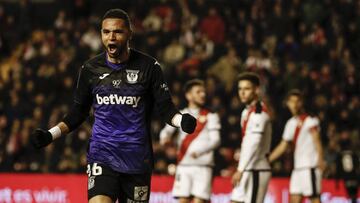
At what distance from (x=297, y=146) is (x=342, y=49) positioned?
8.71m

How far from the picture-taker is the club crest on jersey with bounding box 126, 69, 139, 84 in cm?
764

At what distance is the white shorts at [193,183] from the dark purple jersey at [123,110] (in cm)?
515

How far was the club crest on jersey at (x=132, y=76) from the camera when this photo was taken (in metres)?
7.64

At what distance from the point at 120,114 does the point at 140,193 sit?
674 mm

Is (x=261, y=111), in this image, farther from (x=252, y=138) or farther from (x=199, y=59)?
(x=199, y=59)

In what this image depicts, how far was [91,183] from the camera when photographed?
752 centimetres

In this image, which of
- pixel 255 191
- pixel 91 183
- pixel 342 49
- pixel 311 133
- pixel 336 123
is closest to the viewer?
pixel 91 183

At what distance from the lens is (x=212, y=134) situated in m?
12.8

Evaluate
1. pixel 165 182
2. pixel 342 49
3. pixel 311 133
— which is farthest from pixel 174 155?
pixel 342 49

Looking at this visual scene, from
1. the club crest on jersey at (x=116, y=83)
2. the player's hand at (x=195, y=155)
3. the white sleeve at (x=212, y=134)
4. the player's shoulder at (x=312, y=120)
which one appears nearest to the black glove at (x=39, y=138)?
the club crest on jersey at (x=116, y=83)

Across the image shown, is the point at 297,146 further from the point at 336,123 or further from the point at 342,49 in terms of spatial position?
the point at 342,49

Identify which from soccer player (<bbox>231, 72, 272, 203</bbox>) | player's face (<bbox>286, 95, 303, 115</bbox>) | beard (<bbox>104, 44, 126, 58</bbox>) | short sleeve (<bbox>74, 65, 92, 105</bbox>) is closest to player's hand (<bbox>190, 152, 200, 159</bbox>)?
soccer player (<bbox>231, 72, 272, 203</bbox>)

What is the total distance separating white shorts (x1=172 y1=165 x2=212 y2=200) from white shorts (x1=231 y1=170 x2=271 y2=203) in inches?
75.1

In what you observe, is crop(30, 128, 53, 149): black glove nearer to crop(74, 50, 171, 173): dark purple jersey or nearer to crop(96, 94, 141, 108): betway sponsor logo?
crop(74, 50, 171, 173): dark purple jersey
